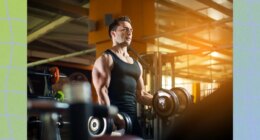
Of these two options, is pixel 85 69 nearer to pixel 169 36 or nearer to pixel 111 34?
pixel 111 34

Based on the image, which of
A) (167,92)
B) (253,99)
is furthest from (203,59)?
(253,99)

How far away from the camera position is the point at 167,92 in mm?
1162

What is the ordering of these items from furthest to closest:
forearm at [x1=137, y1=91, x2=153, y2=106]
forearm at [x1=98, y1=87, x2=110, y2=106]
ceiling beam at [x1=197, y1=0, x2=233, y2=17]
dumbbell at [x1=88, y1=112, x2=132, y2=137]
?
forearm at [x1=137, y1=91, x2=153, y2=106]
forearm at [x1=98, y1=87, x2=110, y2=106]
dumbbell at [x1=88, y1=112, x2=132, y2=137]
ceiling beam at [x1=197, y1=0, x2=233, y2=17]

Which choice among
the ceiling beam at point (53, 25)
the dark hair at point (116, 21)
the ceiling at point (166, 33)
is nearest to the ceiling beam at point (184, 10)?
the ceiling at point (166, 33)

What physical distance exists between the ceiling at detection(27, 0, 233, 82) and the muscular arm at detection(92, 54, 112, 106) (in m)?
0.03

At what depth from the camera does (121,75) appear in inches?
44.9

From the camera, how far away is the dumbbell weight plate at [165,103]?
44.1 inches

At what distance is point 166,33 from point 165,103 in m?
0.25

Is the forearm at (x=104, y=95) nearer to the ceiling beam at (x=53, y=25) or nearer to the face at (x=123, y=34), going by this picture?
the face at (x=123, y=34)

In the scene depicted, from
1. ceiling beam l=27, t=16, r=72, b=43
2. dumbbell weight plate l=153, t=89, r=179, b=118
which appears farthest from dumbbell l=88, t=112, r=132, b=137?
ceiling beam l=27, t=16, r=72, b=43

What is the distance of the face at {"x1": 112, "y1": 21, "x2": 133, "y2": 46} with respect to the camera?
117cm

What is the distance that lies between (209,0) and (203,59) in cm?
19

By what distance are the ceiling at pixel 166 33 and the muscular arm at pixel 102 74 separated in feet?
0.11

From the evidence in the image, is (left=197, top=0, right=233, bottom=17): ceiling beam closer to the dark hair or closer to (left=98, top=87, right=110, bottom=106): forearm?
the dark hair
